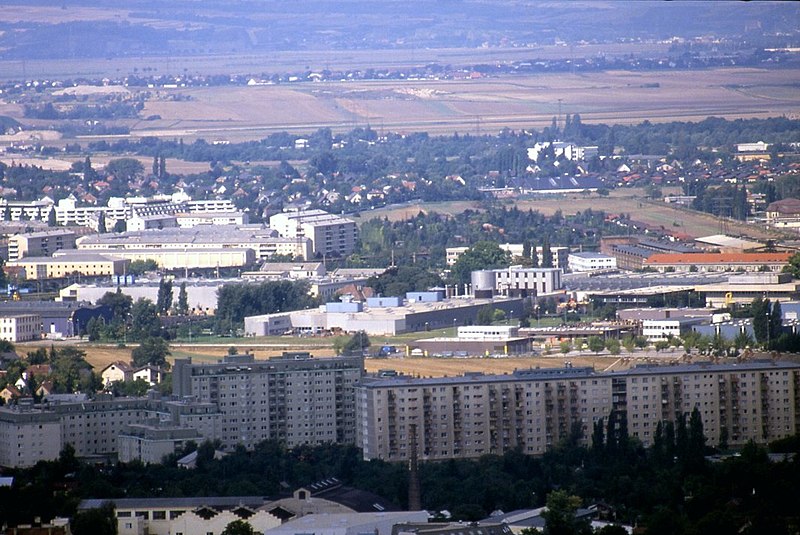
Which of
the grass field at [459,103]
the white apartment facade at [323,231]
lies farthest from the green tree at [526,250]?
the grass field at [459,103]

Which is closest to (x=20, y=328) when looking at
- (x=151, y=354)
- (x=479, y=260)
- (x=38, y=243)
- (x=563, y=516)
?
(x=151, y=354)

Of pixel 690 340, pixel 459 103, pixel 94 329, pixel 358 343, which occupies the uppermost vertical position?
pixel 459 103

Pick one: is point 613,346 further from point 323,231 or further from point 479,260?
point 323,231

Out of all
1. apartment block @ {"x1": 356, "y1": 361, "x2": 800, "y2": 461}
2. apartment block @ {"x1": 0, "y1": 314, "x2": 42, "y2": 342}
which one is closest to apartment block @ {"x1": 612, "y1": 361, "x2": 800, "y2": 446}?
apartment block @ {"x1": 356, "y1": 361, "x2": 800, "y2": 461}

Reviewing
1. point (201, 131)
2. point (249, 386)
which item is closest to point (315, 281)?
point (249, 386)

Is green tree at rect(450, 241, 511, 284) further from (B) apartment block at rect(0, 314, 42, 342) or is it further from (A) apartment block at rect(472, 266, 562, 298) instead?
(B) apartment block at rect(0, 314, 42, 342)

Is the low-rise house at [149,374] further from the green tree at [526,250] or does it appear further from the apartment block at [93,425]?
the green tree at [526,250]
